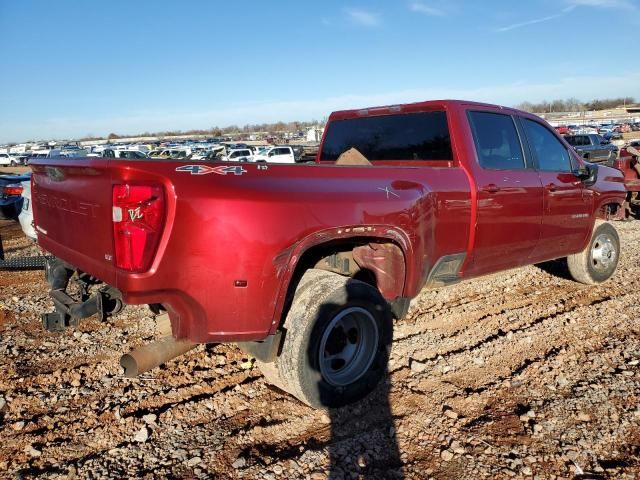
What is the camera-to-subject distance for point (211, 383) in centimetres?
371

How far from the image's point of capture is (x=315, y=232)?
2.97 m

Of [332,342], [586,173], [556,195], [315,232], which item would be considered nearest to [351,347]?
[332,342]

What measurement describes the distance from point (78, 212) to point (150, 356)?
92 centimetres

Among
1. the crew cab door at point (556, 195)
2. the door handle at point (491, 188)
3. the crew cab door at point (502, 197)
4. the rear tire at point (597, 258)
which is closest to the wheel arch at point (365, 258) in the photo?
the crew cab door at point (502, 197)

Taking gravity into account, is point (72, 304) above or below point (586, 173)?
below

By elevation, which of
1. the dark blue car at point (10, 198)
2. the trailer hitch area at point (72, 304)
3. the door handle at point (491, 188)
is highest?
the door handle at point (491, 188)

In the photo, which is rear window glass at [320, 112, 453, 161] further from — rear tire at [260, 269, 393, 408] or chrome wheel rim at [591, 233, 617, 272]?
chrome wheel rim at [591, 233, 617, 272]

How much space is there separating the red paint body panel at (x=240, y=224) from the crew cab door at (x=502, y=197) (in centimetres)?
29

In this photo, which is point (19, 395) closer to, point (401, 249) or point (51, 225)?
point (51, 225)

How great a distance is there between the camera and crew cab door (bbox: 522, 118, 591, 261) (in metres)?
4.88

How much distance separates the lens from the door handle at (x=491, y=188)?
4137mm

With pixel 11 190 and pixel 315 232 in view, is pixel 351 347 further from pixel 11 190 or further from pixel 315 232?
pixel 11 190

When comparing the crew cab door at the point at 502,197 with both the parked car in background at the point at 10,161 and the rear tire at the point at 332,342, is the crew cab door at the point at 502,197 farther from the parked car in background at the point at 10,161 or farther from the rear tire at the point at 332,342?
the parked car in background at the point at 10,161

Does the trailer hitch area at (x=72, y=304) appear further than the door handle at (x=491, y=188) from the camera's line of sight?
No
